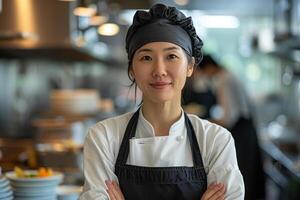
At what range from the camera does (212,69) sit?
18.8 feet

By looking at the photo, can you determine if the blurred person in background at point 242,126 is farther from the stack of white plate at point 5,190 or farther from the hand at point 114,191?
the hand at point 114,191

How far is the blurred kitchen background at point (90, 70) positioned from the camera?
3.87m

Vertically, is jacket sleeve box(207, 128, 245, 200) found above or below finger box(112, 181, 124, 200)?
above

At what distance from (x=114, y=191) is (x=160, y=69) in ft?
1.21

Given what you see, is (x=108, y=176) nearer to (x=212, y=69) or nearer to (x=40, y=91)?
(x=212, y=69)

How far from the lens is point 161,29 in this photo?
163 centimetres

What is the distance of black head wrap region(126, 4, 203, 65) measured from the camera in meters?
1.62

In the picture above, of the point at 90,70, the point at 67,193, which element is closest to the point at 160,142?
the point at 67,193

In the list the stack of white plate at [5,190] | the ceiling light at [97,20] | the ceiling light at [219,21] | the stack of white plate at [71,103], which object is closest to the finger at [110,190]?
the stack of white plate at [5,190]

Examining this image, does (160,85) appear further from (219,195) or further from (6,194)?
(6,194)

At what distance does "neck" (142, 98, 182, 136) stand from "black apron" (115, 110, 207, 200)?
5.0 inches

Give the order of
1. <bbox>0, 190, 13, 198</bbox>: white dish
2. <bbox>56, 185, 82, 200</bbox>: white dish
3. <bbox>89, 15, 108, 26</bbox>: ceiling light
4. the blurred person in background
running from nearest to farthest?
<bbox>0, 190, 13, 198</bbox>: white dish
<bbox>56, 185, 82, 200</bbox>: white dish
<bbox>89, 15, 108, 26</bbox>: ceiling light
the blurred person in background

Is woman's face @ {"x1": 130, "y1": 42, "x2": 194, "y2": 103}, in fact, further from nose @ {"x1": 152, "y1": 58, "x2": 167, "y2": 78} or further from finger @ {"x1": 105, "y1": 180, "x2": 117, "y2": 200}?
finger @ {"x1": 105, "y1": 180, "x2": 117, "y2": 200}

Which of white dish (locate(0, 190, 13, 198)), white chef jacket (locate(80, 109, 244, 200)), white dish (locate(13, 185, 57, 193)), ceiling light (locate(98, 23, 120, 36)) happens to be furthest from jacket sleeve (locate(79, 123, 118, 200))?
ceiling light (locate(98, 23, 120, 36))
